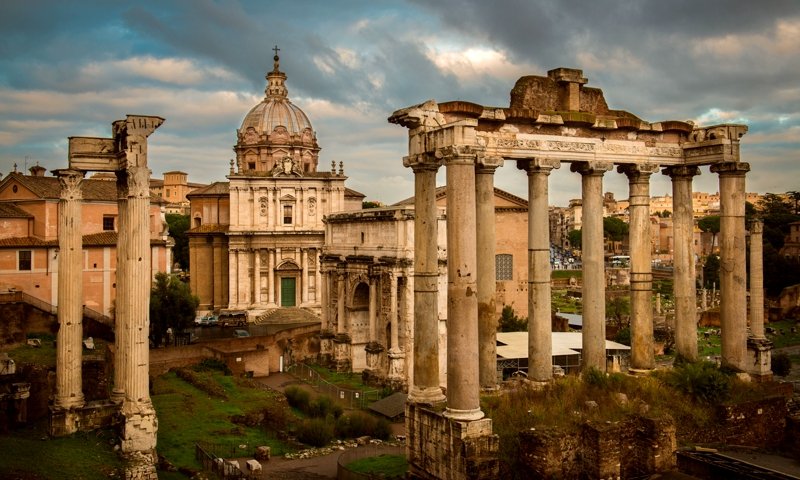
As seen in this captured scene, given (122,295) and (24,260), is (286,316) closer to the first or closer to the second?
(24,260)

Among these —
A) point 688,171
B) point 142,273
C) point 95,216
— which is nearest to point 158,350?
point 95,216

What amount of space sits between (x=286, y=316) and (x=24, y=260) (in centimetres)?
1810

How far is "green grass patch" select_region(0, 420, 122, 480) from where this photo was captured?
46.2 ft

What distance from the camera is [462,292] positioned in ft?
45.3

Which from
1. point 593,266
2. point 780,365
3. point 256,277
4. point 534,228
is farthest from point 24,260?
point 780,365

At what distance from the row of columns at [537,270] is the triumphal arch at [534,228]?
0.03 meters

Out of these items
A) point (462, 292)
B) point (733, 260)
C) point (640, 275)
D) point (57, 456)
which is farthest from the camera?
point (733, 260)

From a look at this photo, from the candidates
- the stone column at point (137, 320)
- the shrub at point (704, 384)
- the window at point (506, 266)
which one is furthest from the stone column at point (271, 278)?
the shrub at point (704, 384)

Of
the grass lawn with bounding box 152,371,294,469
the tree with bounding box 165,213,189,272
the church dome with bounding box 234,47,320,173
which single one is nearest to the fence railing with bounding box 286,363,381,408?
the grass lawn with bounding box 152,371,294,469

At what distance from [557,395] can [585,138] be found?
6091 millimetres

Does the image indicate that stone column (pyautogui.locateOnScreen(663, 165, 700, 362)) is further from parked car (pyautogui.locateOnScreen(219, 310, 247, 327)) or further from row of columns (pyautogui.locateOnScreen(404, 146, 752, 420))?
parked car (pyautogui.locateOnScreen(219, 310, 247, 327))

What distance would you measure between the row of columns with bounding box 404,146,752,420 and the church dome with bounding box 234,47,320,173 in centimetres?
3556

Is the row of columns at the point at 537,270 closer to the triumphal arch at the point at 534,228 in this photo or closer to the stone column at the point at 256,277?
the triumphal arch at the point at 534,228

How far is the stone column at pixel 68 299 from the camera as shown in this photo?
1758cm
